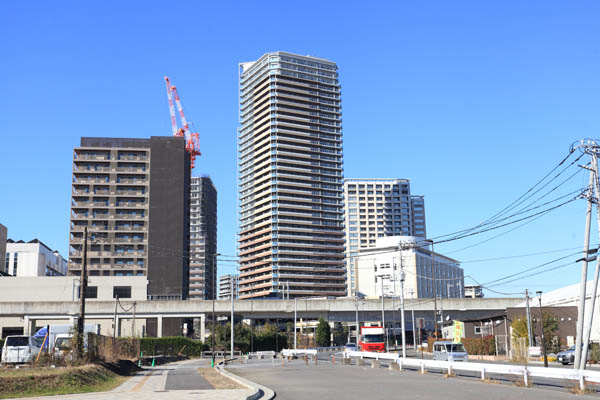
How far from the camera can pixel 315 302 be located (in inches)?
4131

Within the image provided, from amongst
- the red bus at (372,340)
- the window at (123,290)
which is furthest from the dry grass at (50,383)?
the window at (123,290)

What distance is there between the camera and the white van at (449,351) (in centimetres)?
4281

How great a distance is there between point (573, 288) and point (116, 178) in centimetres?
9879

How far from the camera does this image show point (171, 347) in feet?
271

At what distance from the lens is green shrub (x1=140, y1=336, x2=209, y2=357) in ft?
260

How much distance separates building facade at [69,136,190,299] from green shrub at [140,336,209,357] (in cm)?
5282

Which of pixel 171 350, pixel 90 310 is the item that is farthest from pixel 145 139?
pixel 171 350

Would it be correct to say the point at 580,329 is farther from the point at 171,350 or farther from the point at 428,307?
the point at 428,307

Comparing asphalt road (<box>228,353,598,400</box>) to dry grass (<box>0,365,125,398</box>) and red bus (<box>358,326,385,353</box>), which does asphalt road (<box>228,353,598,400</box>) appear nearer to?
dry grass (<box>0,365,125,398</box>)

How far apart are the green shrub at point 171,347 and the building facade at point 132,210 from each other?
52.8 metres

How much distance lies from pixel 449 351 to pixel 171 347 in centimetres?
4874

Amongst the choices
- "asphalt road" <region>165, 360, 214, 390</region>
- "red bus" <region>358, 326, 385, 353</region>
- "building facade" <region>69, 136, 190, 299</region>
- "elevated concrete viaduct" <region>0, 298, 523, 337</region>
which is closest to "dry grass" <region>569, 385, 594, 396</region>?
"asphalt road" <region>165, 360, 214, 390</region>

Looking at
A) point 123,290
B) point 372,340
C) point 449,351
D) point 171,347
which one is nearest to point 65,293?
point 123,290

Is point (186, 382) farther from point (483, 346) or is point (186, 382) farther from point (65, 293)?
point (65, 293)
